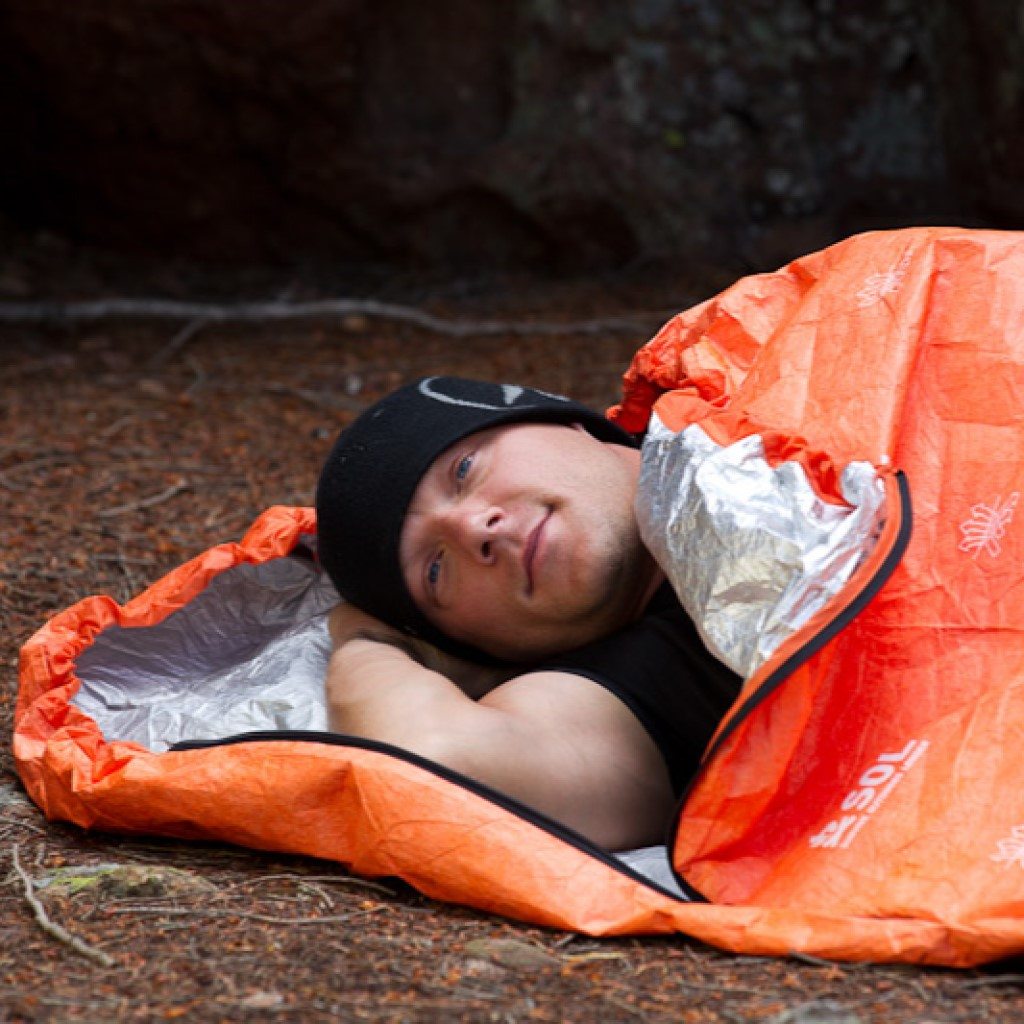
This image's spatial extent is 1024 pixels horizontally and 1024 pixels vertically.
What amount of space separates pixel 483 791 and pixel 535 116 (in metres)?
3.42

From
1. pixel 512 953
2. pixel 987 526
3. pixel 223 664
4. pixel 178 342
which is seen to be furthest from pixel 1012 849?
pixel 178 342

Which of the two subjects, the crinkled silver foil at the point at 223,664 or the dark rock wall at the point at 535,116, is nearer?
the crinkled silver foil at the point at 223,664

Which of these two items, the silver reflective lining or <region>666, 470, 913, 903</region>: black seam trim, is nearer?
<region>666, 470, 913, 903</region>: black seam trim

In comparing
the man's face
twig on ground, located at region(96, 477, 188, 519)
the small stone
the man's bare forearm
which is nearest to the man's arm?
the man's bare forearm

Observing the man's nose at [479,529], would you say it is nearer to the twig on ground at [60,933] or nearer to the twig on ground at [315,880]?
the twig on ground at [315,880]

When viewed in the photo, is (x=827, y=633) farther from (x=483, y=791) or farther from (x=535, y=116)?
(x=535, y=116)

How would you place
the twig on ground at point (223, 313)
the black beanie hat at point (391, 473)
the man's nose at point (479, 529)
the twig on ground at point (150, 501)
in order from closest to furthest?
the man's nose at point (479, 529)
the black beanie hat at point (391, 473)
the twig on ground at point (150, 501)
the twig on ground at point (223, 313)

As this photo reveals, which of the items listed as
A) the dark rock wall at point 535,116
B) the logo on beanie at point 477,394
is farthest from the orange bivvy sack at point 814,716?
the dark rock wall at point 535,116

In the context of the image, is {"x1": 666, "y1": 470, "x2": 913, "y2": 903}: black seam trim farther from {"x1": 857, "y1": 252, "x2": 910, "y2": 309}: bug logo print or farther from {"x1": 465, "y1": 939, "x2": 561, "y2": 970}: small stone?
{"x1": 857, "y1": 252, "x2": 910, "y2": 309}: bug logo print

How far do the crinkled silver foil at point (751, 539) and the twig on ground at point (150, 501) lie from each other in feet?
5.32

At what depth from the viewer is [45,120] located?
488 centimetres

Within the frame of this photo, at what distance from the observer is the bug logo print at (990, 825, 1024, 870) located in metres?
1.58

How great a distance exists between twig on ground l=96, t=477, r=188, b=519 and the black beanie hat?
3.41ft

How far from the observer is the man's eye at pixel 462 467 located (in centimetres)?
215
